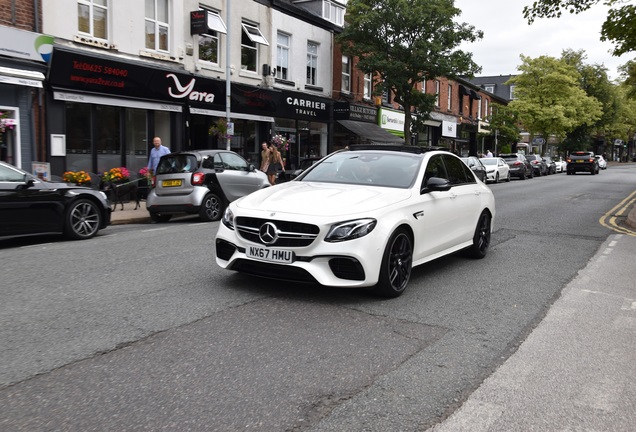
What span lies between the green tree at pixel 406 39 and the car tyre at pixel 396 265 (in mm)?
20364

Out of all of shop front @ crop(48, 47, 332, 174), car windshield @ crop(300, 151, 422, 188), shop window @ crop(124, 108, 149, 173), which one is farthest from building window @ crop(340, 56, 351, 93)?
car windshield @ crop(300, 151, 422, 188)

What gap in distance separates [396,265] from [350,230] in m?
0.76

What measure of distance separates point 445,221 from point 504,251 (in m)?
2.52

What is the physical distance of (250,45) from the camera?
22.1 metres

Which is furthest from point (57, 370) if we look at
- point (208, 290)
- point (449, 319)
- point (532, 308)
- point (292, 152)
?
point (292, 152)

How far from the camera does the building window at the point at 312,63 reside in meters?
25.8

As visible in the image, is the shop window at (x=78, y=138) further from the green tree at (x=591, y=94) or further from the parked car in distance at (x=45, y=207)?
the green tree at (x=591, y=94)

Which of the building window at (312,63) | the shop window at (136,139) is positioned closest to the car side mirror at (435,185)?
the shop window at (136,139)

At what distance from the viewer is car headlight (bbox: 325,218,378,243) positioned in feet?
17.1

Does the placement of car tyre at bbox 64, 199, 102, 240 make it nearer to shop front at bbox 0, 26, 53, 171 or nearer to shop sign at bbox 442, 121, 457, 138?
shop front at bbox 0, 26, 53, 171

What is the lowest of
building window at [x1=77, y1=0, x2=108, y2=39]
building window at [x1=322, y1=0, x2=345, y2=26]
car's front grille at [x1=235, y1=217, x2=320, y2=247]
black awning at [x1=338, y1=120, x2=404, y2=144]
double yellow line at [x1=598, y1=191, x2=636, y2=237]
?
double yellow line at [x1=598, y1=191, x2=636, y2=237]

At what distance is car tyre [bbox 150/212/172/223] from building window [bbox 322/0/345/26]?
16.6 meters

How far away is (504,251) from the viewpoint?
8.84m

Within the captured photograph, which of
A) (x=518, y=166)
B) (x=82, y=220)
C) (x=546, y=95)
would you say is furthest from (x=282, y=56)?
(x=546, y=95)
